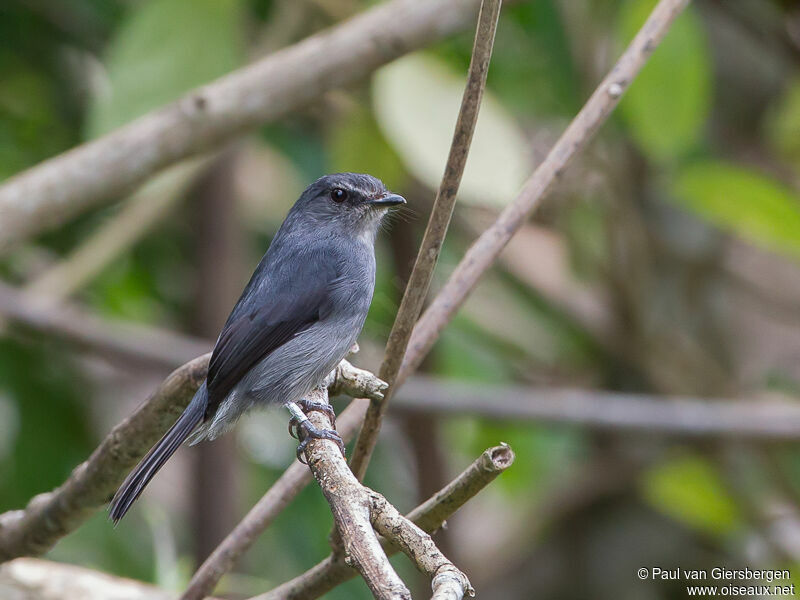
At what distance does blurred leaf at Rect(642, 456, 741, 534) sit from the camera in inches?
165

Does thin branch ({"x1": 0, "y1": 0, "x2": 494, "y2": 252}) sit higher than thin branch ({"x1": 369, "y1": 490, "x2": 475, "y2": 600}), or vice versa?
thin branch ({"x1": 0, "y1": 0, "x2": 494, "y2": 252})

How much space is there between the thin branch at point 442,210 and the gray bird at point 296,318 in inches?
15.3

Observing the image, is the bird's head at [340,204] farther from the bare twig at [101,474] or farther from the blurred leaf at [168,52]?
the bare twig at [101,474]

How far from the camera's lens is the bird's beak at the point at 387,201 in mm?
3139

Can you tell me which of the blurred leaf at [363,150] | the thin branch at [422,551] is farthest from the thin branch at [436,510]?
the blurred leaf at [363,150]

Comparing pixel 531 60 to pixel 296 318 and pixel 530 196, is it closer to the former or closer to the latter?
pixel 296 318

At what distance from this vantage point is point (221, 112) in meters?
2.78

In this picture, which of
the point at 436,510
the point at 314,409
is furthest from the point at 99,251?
the point at 436,510

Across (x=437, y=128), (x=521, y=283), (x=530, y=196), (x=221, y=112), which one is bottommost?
(x=530, y=196)

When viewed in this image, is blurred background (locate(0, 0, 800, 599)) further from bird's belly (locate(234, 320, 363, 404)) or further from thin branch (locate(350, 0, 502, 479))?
thin branch (locate(350, 0, 502, 479))

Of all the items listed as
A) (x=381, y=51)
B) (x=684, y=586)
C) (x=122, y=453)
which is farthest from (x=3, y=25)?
(x=684, y=586)

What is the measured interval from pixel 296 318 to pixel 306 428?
72 centimetres

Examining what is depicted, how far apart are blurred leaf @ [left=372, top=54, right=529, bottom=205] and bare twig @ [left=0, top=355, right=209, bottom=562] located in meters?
1.18

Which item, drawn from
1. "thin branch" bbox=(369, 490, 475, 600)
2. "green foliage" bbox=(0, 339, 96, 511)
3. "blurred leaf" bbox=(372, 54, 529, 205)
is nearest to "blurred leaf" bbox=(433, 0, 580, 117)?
"blurred leaf" bbox=(372, 54, 529, 205)
